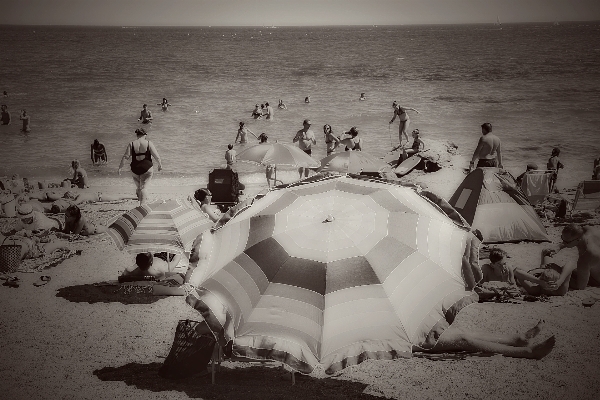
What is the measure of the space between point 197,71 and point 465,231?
224 ft

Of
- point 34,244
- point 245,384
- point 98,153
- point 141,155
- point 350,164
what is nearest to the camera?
point 245,384

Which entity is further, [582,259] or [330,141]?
[330,141]

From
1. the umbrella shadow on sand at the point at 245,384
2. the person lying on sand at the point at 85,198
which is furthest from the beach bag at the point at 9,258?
the umbrella shadow on sand at the point at 245,384

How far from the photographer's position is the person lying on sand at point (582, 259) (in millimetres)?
7113

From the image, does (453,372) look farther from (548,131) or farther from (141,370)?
(548,131)

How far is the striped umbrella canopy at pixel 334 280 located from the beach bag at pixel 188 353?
5.73 feet

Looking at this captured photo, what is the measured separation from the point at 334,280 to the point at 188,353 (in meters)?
2.77

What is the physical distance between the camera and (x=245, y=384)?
5758 millimetres

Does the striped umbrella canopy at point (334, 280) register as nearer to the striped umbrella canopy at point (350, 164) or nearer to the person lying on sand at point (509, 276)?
the person lying on sand at point (509, 276)

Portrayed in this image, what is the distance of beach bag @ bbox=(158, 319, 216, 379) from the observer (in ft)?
19.0

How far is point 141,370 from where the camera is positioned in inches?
238

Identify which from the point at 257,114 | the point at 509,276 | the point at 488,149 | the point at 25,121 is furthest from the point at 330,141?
the point at 25,121

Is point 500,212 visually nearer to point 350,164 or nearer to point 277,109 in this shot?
point 350,164

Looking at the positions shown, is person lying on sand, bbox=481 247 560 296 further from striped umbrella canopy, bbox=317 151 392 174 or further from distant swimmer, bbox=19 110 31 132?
distant swimmer, bbox=19 110 31 132
